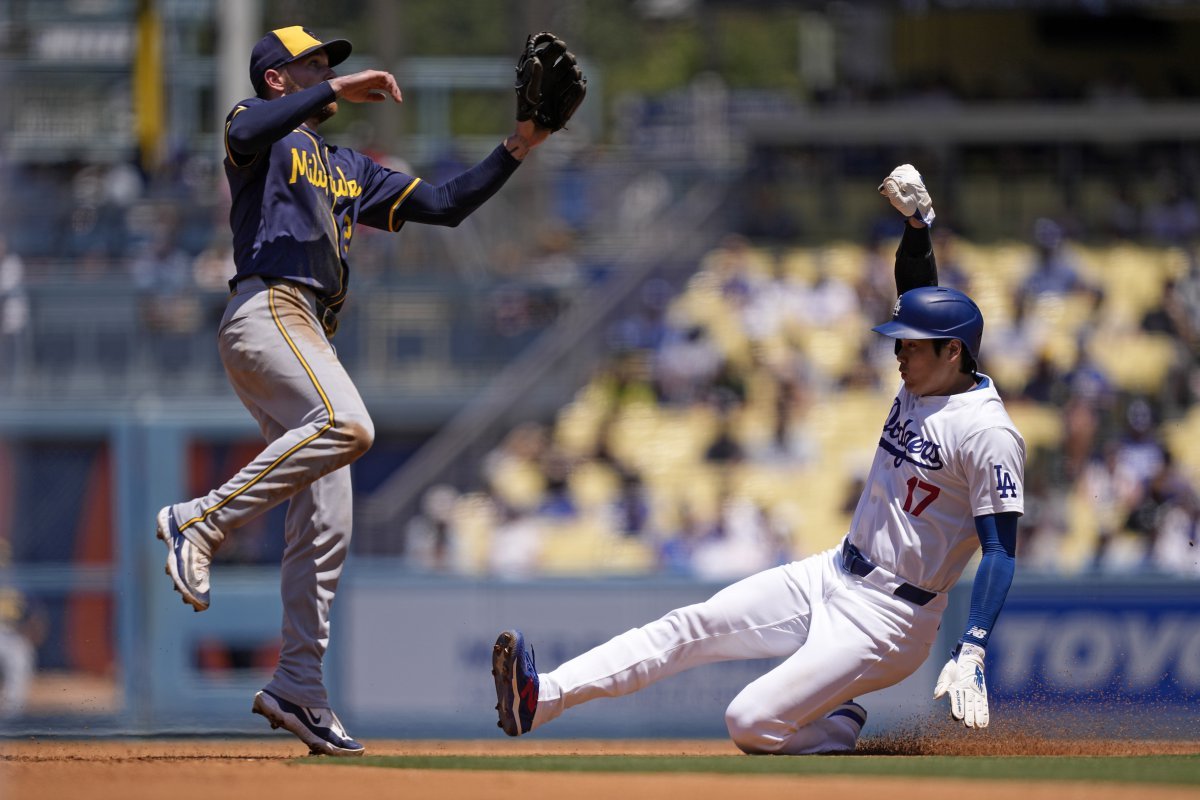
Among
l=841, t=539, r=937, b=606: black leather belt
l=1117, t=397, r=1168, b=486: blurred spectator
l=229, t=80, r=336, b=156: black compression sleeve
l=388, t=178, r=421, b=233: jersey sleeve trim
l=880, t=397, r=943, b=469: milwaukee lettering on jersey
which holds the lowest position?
l=1117, t=397, r=1168, b=486: blurred spectator

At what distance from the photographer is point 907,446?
538 centimetres

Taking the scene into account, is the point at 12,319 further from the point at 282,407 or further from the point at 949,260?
the point at 282,407

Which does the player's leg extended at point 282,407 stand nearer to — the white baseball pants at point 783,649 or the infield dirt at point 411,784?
the infield dirt at point 411,784

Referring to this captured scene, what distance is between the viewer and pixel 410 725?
34.1ft

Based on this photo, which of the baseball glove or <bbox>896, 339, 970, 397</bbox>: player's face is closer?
<bbox>896, 339, 970, 397</bbox>: player's face

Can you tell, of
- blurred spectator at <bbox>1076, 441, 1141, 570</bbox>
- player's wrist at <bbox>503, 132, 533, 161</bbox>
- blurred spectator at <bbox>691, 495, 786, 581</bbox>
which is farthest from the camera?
blurred spectator at <bbox>1076, 441, 1141, 570</bbox>

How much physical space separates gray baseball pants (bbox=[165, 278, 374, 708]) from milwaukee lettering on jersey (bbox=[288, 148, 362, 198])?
0.33 m

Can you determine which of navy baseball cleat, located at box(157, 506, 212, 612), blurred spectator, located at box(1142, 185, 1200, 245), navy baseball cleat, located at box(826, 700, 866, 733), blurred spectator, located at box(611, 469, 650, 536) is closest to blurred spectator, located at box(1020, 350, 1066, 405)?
blurred spectator, located at box(611, 469, 650, 536)

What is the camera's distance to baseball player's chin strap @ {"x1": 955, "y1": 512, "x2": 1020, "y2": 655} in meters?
5.00

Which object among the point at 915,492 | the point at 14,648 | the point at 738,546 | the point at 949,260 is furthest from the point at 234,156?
the point at 949,260

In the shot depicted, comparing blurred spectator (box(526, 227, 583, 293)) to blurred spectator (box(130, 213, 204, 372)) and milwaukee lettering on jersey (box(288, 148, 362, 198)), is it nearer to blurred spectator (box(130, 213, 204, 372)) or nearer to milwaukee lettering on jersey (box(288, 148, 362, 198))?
blurred spectator (box(130, 213, 204, 372))

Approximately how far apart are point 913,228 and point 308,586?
7.18 feet

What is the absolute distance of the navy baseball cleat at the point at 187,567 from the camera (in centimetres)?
498

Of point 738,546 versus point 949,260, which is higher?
point 949,260
